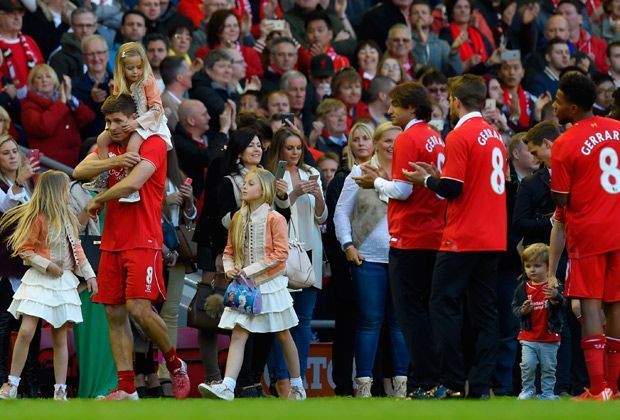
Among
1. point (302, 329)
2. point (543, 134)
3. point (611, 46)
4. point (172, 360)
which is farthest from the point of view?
point (611, 46)

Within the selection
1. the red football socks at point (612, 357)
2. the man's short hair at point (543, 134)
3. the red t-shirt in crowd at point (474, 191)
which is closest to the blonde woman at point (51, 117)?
the man's short hair at point (543, 134)

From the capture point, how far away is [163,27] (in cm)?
1878

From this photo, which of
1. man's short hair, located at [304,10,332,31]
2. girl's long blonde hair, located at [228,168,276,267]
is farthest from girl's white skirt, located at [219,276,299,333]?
man's short hair, located at [304,10,332,31]

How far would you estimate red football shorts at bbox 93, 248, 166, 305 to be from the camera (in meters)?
11.5

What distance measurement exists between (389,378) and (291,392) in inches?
90.3

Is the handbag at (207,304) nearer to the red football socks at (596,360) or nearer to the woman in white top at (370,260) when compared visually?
the woman in white top at (370,260)

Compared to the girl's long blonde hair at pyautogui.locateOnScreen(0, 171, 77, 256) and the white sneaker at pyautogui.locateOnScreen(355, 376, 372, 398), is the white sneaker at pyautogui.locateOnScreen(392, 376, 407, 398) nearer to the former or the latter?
the white sneaker at pyautogui.locateOnScreen(355, 376, 372, 398)

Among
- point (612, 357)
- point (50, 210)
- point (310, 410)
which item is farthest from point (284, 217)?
point (310, 410)

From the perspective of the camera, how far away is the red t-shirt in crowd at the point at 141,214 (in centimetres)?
1159

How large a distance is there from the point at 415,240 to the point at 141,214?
211cm

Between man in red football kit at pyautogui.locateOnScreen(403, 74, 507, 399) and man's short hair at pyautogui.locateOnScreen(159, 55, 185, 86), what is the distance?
5.28m

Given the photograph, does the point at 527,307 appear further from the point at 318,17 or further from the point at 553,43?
the point at 553,43

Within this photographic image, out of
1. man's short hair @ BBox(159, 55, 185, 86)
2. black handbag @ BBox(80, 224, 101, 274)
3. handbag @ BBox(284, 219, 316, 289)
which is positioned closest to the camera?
handbag @ BBox(284, 219, 316, 289)

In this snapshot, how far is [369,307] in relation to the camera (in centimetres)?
1366
